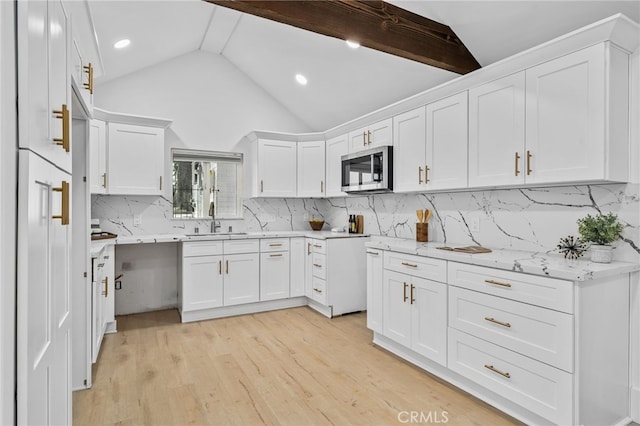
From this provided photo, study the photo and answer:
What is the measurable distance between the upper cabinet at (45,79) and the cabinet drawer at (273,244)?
289cm

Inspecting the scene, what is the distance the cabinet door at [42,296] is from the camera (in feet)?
2.95

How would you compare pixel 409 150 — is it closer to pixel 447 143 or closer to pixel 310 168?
pixel 447 143

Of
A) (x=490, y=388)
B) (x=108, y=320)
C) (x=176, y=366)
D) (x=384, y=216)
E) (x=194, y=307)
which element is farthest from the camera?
(x=384, y=216)

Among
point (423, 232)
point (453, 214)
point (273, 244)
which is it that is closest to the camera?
point (453, 214)

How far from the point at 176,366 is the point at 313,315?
1701 millimetres

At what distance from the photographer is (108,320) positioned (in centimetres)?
355

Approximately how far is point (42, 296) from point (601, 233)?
2.70 meters

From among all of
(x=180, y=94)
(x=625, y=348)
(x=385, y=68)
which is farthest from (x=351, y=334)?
(x=180, y=94)

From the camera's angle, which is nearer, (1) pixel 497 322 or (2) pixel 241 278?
(1) pixel 497 322

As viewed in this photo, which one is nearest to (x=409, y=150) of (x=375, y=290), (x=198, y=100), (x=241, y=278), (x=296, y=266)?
(x=375, y=290)

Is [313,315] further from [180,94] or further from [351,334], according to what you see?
[180,94]

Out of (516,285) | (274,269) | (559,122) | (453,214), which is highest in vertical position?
(559,122)

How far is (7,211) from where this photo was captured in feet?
2.80

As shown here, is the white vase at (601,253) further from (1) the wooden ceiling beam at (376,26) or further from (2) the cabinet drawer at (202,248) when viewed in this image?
(2) the cabinet drawer at (202,248)
